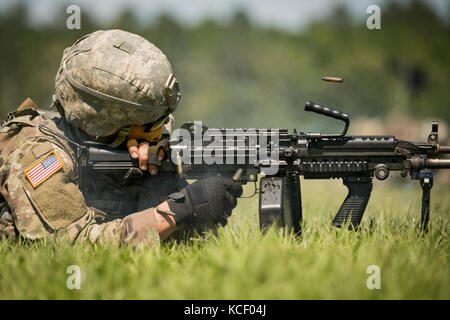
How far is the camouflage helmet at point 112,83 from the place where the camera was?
4113mm

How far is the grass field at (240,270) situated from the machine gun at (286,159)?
1.58 feet

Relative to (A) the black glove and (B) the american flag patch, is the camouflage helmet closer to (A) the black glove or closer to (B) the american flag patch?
(B) the american flag patch

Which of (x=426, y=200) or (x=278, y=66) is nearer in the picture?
(x=426, y=200)

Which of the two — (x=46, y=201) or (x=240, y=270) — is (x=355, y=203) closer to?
(x=240, y=270)

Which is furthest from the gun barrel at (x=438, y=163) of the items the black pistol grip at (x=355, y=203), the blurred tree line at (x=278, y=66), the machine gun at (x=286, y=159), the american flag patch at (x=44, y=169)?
the blurred tree line at (x=278, y=66)

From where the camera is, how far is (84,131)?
14.8 feet

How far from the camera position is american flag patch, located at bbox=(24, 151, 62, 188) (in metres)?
3.86

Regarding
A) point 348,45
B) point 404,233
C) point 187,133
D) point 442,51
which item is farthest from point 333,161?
point 348,45

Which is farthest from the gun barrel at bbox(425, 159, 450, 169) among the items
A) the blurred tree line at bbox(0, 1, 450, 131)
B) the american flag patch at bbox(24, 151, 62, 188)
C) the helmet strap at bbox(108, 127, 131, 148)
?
the blurred tree line at bbox(0, 1, 450, 131)

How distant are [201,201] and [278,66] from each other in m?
43.8

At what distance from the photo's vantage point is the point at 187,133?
4441 millimetres

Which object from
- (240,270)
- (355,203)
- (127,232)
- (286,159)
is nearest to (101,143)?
(127,232)

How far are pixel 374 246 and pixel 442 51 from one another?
42.1 meters
